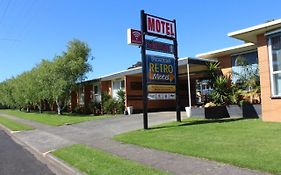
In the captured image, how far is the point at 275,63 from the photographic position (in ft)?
51.1

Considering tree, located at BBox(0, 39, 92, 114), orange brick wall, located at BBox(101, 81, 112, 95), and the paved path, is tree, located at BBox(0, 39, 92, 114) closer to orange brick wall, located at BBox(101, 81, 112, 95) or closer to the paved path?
orange brick wall, located at BBox(101, 81, 112, 95)

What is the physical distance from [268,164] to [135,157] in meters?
3.76

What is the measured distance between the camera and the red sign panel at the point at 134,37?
1630cm

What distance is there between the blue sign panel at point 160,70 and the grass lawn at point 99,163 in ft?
18.7

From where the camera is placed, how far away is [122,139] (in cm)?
1417

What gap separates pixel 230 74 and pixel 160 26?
6.67 m

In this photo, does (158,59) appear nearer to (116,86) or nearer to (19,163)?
(19,163)

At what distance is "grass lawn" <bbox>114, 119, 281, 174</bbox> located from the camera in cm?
858

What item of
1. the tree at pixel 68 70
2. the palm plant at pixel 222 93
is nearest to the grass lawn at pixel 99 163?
the palm plant at pixel 222 93

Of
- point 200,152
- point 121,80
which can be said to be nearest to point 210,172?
point 200,152

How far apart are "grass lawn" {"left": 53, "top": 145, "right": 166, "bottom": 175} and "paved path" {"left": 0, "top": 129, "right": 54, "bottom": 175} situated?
2.43ft

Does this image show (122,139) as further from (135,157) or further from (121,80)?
(121,80)

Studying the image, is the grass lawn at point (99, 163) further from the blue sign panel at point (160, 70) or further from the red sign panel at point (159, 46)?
the red sign panel at point (159, 46)

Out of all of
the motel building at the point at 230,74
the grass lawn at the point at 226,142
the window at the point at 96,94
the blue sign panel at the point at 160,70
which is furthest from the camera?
the window at the point at 96,94
